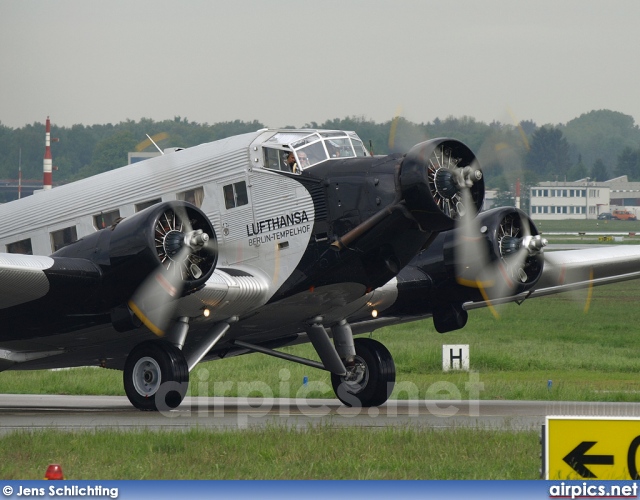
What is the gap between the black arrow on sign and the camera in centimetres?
1143

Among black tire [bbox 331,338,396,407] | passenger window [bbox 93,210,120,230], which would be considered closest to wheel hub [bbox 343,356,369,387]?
black tire [bbox 331,338,396,407]

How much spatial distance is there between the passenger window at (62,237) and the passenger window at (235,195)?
10.8ft

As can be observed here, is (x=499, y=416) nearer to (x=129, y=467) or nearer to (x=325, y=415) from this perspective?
(x=325, y=415)

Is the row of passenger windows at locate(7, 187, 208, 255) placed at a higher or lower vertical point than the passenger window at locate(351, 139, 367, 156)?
lower

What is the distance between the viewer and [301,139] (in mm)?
21094

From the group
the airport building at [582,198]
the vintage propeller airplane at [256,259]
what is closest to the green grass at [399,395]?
the vintage propeller airplane at [256,259]

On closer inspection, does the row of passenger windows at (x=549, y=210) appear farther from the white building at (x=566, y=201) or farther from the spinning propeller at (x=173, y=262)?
the spinning propeller at (x=173, y=262)

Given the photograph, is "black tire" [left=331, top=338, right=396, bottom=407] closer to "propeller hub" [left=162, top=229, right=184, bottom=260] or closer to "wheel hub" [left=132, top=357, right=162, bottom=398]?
"wheel hub" [left=132, top=357, right=162, bottom=398]

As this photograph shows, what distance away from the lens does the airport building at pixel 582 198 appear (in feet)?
469

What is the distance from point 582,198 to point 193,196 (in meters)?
137

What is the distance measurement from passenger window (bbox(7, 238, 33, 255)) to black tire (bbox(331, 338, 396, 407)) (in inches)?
259

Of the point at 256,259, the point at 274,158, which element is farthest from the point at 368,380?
the point at 274,158

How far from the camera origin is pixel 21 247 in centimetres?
2327

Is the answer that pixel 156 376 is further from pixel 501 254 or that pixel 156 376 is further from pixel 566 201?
pixel 566 201
